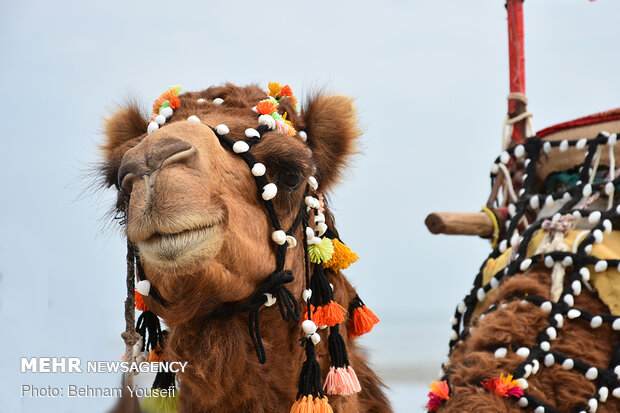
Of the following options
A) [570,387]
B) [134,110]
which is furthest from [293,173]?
[570,387]

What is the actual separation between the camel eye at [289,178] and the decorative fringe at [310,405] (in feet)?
2.25

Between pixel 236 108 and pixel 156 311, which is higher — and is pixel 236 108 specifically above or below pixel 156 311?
above

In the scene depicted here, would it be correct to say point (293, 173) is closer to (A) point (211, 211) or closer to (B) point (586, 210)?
(A) point (211, 211)

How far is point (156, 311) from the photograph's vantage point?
2281 millimetres

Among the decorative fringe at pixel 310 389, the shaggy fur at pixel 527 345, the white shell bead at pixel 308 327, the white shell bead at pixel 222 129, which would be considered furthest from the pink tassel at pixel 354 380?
the white shell bead at pixel 222 129

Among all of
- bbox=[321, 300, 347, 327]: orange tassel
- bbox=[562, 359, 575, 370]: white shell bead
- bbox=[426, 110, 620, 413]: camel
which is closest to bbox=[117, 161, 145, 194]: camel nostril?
bbox=[321, 300, 347, 327]: orange tassel

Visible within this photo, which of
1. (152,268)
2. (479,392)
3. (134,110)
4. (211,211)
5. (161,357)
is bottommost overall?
(479,392)

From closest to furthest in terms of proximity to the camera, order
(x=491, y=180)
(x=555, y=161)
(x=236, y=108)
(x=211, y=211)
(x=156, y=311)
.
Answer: (x=211, y=211)
(x=156, y=311)
(x=236, y=108)
(x=555, y=161)
(x=491, y=180)

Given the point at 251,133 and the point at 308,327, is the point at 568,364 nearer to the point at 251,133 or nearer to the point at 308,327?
the point at 308,327

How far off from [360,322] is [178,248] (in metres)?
1.00

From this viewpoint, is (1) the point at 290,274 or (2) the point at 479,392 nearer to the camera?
(1) the point at 290,274

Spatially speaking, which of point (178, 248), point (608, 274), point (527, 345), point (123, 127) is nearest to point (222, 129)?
point (178, 248)

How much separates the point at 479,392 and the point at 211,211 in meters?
1.36

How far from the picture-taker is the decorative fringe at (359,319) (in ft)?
9.02
